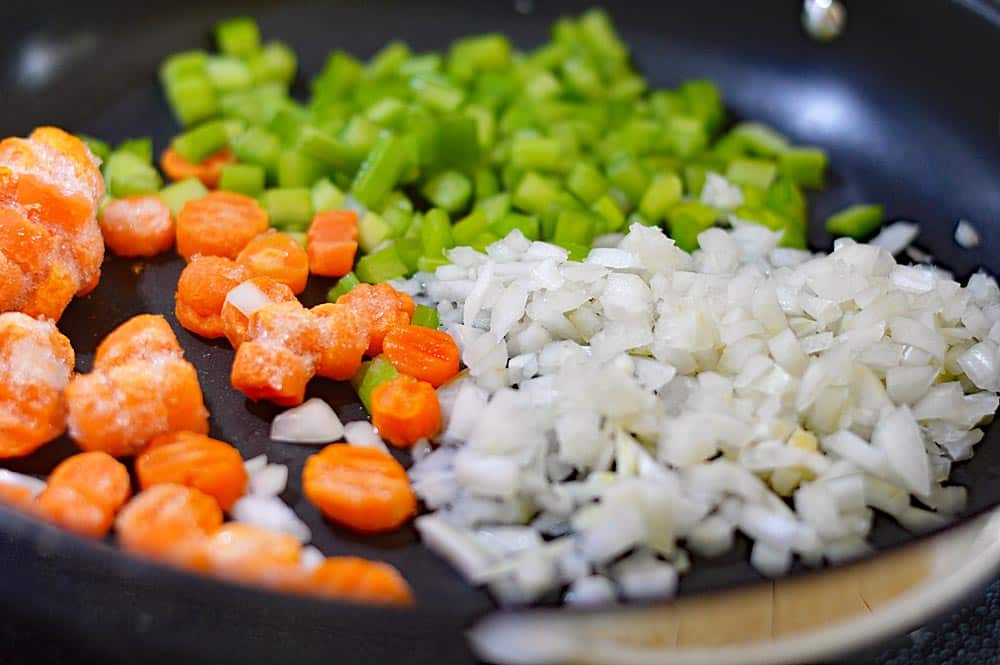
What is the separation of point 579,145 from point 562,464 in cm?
97

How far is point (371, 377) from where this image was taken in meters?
1.63

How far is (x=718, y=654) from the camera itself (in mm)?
1119

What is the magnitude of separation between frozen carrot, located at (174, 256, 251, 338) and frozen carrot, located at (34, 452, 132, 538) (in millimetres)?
352

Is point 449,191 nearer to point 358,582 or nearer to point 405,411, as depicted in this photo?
point 405,411

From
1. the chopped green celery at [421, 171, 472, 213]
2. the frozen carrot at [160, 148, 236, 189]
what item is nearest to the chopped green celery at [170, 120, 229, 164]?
the frozen carrot at [160, 148, 236, 189]

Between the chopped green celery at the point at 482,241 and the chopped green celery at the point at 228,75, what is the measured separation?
0.78m

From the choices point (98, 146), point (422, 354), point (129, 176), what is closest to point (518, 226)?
point (422, 354)

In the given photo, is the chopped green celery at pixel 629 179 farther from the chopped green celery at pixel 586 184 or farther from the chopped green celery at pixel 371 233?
the chopped green celery at pixel 371 233

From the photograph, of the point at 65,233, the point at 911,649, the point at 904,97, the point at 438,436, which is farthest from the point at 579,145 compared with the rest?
the point at 911,649

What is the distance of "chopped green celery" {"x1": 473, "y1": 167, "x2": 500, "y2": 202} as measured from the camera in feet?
6.84

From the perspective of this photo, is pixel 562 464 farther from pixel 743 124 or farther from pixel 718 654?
pixel 743 124

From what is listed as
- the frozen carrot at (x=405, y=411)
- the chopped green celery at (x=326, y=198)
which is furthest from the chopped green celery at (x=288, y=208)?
the frozen carrot at (x=405, y=411)

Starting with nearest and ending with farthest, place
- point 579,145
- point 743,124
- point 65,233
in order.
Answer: point 65,233
point 579,145
point 743,124

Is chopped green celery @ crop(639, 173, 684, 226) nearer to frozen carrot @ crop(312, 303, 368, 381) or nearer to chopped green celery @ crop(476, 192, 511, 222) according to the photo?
chopped green celery @ crop(476, 192, 511, 222)
